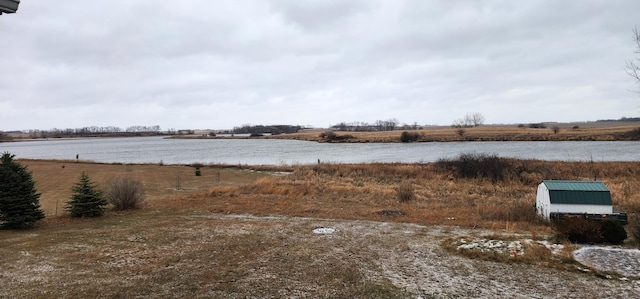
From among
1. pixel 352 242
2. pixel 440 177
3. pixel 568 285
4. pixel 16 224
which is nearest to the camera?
pixel 568 285

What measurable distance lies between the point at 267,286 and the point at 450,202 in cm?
1297

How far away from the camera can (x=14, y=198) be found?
12.6 m

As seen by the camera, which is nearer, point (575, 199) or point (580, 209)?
point (580, 209)

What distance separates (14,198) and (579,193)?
18119 mm

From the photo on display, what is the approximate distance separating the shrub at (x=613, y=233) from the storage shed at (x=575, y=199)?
1866mm

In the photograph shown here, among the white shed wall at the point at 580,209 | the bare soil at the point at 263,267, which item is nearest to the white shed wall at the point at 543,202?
the white shed wall at the point at 580,209

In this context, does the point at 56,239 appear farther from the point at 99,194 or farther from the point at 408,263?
the point at 408,263

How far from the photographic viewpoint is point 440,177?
27922mm

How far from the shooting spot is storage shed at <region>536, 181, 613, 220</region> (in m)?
11.9

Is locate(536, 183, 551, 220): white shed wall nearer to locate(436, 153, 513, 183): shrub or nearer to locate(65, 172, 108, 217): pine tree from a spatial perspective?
locate(436, 153, 513, 183): shrub

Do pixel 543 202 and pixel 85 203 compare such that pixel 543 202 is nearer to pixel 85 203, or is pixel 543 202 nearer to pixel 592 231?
pixel 592 231

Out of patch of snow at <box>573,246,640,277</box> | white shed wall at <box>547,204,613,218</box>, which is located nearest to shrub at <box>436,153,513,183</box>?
white shed wall at <box>547,204,613,218</box>

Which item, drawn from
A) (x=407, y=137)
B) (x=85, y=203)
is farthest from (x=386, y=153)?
(x=85, y=203)

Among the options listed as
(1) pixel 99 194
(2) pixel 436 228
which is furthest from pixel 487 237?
(1) pixel 99 194
